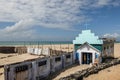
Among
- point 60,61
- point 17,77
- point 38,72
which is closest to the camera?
point 17,77

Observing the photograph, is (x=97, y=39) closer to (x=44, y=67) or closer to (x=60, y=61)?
(x=60, y=61)

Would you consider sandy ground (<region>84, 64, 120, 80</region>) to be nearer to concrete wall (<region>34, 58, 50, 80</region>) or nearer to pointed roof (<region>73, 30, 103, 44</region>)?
concrete wall (<region>34, 58, 50, 80</region>)

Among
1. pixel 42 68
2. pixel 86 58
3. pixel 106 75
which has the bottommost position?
pixel 106 75

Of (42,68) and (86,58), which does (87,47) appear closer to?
(86,58)

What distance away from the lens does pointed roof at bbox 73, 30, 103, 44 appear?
88.2ft

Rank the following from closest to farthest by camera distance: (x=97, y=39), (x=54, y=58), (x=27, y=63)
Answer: (x=27, y=63) → (x=54, y=58) → (x=97, y=39)

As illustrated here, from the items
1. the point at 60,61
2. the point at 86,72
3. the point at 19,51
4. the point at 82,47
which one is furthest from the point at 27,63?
the point at 19,51

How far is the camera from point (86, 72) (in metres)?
17.5

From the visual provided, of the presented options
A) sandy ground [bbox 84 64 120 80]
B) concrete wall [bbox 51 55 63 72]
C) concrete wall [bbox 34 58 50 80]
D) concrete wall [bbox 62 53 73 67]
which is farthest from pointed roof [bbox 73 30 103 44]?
concrete wall [bbox 34 58 50 80]

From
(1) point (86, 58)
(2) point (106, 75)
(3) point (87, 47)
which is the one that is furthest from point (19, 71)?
(1) point (86, 58)

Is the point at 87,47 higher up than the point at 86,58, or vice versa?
the point at 87,47

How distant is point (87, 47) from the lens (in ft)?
90.2

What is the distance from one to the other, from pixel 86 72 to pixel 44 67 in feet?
17.0

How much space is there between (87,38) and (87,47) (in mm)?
1335
